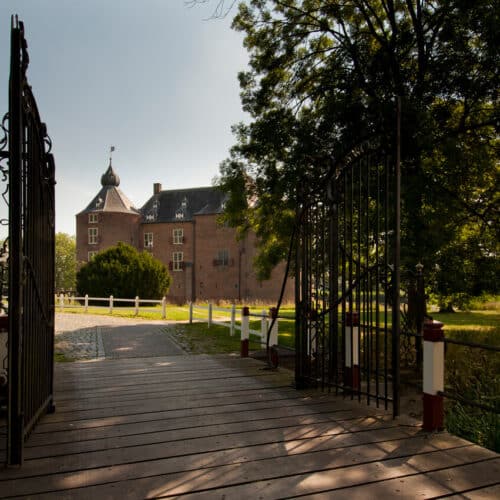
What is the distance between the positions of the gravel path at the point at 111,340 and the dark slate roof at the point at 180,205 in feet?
92.0

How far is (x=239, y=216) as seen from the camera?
47.4ft

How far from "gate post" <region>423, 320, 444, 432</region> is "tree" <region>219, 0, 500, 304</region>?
497 cm

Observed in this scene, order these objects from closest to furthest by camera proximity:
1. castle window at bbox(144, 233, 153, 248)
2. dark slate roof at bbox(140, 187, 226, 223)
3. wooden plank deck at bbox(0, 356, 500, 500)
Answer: wooden plank deck at bbox(0, 356, 500, 500)
dark slate roof at bbox(140, 187, 226, 223)
castle window at bbox(144, 233, 153, 248)

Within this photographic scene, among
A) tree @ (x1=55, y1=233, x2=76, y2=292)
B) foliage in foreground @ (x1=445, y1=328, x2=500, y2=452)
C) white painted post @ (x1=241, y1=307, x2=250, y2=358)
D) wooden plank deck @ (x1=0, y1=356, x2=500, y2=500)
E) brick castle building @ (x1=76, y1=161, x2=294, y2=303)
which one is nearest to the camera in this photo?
wooden plank deck @ (x1=0, y1=356, x2=500, y2=500)

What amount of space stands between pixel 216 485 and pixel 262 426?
1.35m

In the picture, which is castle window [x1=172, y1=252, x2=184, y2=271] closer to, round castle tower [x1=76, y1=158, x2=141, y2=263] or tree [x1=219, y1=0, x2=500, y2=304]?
round castle tower [x1=76, y1=158, x2=141, y2=263]

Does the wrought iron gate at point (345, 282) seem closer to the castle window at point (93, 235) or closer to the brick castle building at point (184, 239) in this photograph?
the brick castle building at point (184, 239)

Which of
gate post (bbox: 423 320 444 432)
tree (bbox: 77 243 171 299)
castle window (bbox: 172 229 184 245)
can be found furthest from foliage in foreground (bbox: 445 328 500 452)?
castle window (bbox: 172 229 184 245)

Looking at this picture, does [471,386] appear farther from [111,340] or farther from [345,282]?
[111,340]

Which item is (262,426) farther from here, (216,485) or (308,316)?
(308,316)

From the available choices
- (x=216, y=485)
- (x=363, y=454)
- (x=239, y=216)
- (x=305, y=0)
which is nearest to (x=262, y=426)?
(x=363, y=454)

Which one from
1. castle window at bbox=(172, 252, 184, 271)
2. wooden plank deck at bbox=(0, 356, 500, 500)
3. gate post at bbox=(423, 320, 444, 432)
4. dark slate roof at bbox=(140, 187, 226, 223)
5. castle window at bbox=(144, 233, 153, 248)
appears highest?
dark slate roof at bbox=(140, 187, 226, 223)

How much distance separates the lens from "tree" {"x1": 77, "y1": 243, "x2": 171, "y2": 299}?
29.0 metres

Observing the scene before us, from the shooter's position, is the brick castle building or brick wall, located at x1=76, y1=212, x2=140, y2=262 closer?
the brick castle building
